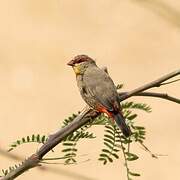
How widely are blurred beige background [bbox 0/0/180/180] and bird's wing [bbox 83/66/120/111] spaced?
3062mm

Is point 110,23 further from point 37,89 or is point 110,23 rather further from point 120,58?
point 37,89

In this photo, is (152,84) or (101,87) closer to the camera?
(152,84)

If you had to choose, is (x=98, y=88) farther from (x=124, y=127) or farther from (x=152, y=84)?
(x=152, y=84)

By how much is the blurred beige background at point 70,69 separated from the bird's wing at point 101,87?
10.0ft

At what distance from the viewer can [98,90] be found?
4.21 feet

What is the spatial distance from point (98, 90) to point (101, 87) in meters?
0.02

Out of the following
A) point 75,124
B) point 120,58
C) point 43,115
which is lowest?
point 75,124

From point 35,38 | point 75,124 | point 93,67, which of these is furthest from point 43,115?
point 75,124

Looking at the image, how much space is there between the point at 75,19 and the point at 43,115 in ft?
2.65

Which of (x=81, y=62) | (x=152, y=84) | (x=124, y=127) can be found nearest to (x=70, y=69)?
(x=81, y=62)

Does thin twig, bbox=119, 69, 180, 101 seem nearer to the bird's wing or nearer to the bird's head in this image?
Answer: the bird's wing

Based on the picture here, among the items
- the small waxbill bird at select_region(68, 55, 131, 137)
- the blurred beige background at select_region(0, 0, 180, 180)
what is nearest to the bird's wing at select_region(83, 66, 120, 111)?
the small waxbill bird at select_region(68, 55, 131, 137)

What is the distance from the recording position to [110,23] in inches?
212

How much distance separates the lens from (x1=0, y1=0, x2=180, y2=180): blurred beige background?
182 inches
